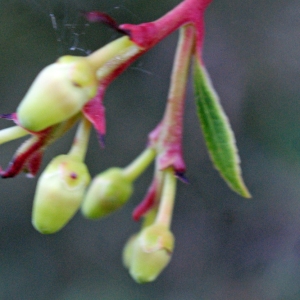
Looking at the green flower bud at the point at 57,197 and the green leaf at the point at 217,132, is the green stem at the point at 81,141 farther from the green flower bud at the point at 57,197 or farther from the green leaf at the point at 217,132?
the green leaf at the point at 217,132

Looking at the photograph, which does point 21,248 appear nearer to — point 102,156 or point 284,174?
point 102,156

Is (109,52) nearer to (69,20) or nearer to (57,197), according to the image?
(57,197)

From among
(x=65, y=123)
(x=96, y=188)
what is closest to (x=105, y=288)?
(x=96, y=188)

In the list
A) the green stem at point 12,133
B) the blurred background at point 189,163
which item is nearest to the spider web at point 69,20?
the blurred background at point 189,163

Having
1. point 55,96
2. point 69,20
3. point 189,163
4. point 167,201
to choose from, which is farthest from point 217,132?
point 189,163

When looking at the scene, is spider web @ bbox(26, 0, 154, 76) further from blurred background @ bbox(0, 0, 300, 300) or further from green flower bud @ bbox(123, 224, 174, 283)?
green flower bud @ bbox(123, 224, 174, 283)
